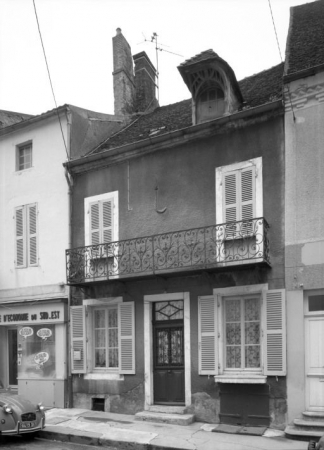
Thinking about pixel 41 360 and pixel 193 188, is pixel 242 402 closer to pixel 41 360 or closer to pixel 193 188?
pixel 193 188

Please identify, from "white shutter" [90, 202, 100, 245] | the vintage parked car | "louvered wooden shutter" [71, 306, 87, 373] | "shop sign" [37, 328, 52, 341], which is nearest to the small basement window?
"louvered wooden shutter" [71, 306, 87, 373]

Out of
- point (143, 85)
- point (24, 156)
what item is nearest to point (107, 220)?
point (24, 156)

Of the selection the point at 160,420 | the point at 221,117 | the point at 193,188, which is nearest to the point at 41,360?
the point at 160,420

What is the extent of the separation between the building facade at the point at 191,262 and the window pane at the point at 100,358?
Answer: 3 cm

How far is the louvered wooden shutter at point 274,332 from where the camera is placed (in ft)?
38.1

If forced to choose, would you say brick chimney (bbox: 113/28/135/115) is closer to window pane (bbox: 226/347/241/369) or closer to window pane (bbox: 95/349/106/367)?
window pane (bbox: 95/349/106/367)

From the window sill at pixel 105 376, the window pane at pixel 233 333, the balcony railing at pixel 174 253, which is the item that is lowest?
the window sill at pixel 105 376

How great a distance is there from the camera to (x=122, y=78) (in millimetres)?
18891

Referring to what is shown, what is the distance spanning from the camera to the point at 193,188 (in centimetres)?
1334

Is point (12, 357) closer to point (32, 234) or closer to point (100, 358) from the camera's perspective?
point (100, 358)

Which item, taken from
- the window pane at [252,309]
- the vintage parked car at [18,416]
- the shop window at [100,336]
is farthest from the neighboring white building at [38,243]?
the window pane at [252,309]

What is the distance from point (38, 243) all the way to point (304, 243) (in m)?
7.85

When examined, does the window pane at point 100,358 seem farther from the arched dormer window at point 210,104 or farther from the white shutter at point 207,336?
the arched dormer window at point 210,104

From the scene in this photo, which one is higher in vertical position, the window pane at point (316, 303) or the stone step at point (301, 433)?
the window pane at point (316, 303)
